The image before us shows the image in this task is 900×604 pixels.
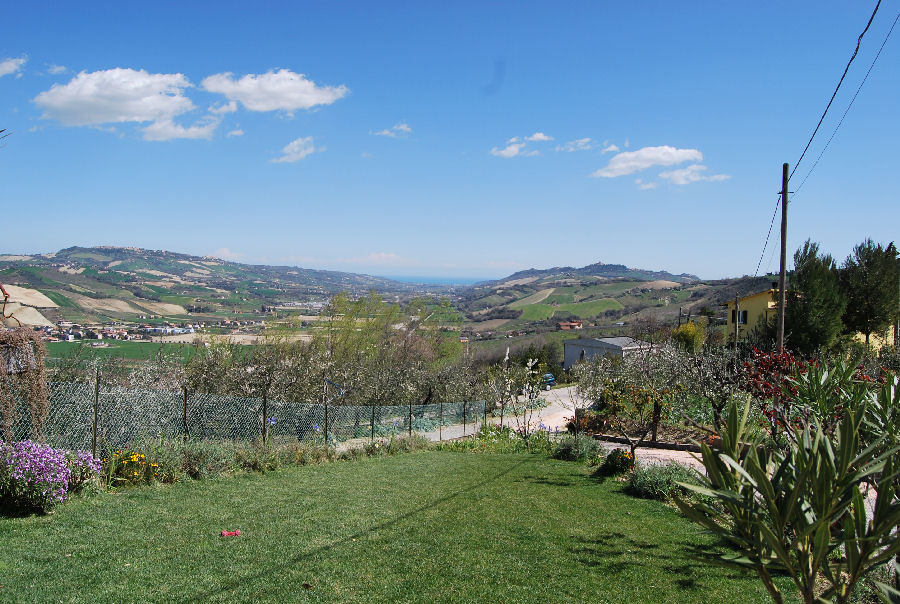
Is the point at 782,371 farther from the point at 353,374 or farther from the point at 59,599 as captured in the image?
the point at 353,374

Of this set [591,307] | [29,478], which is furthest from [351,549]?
[591,307]

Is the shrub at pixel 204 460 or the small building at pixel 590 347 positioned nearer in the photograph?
the shrub at pixel 204 460

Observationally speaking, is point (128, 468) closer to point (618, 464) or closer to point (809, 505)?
point (809, 505)

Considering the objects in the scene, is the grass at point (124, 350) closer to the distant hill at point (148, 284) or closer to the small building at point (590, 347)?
the distant hill at point (148, 284)

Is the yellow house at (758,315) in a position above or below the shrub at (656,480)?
above

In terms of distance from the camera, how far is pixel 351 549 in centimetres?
618

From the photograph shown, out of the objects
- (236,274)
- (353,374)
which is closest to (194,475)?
(353,374)

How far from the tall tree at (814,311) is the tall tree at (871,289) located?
284 centimetres

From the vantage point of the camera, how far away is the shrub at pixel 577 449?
14.3 meters

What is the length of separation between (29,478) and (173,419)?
4745 mm

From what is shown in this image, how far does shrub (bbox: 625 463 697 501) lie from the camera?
1004cm

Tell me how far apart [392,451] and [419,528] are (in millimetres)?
8154

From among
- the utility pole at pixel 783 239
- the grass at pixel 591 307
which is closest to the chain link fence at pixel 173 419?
the utility pole at pixel 783 239

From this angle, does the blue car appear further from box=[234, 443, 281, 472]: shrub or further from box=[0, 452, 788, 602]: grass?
box=[0, 452, 788, 602]: grass
